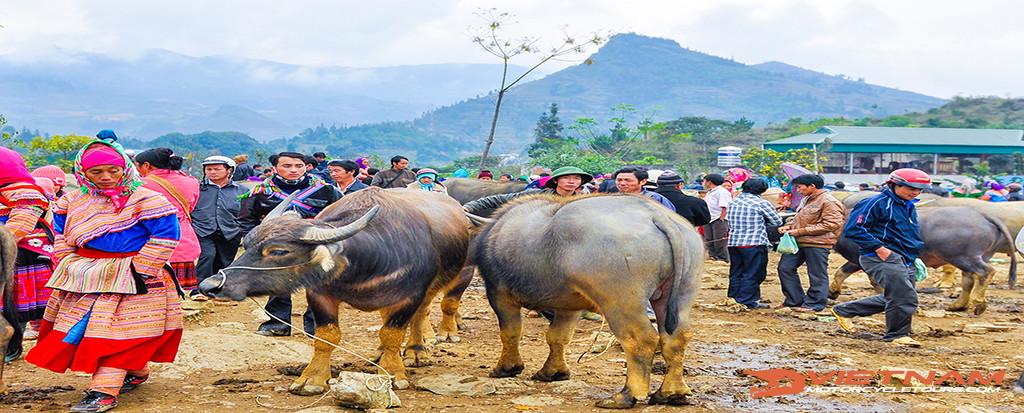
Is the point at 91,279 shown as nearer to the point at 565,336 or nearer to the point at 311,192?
the point at 311,192

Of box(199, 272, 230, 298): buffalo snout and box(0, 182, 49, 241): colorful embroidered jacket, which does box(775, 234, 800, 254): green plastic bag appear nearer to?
box(199, 272, 230, 298): buffalo snout

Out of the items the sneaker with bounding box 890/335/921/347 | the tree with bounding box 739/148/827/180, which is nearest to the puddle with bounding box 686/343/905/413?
the sneaker with bounding box 890/335/921/347

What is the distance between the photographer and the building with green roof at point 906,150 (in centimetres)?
5244

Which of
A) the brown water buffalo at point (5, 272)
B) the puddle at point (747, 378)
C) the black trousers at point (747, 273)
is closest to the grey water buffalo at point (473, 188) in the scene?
the black trousers at point (747, 273)

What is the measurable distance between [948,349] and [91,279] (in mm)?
6668

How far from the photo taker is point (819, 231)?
898 centimetres

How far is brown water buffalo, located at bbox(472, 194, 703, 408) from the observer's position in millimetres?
4711

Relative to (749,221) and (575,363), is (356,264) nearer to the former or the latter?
(575,363)

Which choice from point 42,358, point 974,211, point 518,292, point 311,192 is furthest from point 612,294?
point 974,211

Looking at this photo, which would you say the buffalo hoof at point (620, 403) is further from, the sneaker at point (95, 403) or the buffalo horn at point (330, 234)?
the sneaker at point (95, 403)

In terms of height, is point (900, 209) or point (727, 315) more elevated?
point (900, 209)

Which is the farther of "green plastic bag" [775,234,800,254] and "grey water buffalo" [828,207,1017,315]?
"grey water buffalo" [828,207,1017,315]

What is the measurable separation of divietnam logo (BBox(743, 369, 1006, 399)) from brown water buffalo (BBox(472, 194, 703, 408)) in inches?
35.2

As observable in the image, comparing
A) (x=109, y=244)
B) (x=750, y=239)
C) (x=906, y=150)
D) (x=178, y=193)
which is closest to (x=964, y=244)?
(x=750, y=239)
